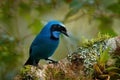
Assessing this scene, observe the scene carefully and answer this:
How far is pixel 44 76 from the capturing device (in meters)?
2.07

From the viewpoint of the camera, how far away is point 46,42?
2.62m

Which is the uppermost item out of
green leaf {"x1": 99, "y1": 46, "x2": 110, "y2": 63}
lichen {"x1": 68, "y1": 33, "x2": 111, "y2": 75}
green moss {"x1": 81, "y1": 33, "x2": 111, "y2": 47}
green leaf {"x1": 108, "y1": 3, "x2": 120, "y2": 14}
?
green leaf {"x1": 108, "y1": 3, "x2": 120, "y2": 14}

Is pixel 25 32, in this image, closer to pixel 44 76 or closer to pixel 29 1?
pixel 29 1

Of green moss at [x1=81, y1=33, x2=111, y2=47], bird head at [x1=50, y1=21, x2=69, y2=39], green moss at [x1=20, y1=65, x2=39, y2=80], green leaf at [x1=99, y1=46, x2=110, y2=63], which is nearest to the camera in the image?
green moss at [x1=20, y1=65, x2=39, y2=80]

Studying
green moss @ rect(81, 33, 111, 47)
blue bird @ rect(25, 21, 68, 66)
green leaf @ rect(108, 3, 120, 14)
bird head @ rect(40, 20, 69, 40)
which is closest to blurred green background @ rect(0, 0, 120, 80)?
green leaf @ rect(108, 3, 120, 14)

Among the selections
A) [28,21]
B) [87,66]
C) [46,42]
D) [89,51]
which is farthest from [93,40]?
[28,21]

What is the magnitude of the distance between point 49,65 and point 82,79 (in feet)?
0.67

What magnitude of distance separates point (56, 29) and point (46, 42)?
167 mm

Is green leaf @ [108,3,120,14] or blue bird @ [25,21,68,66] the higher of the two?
green leaf @ [108,3,120,14]

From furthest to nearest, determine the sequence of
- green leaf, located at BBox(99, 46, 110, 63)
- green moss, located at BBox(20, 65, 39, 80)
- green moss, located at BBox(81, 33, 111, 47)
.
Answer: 1. green moss, located at BBox(81, 33, 111, 47)
2. green leaf, located at BBox(99, 46, 110, 63)
3. green moss, located at BBox(20, 65, 39, 80)

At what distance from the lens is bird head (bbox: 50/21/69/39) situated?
2.47 metres

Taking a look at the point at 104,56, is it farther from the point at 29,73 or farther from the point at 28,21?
the point at 28,21

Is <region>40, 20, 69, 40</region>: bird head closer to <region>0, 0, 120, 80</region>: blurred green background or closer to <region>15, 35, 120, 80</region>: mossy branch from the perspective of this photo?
<region>15, 35, 120, 80</region>: mossy branch

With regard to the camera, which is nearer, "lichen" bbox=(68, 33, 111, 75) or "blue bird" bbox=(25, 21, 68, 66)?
"lichen" bbox=(68, 33, 111, 75)
